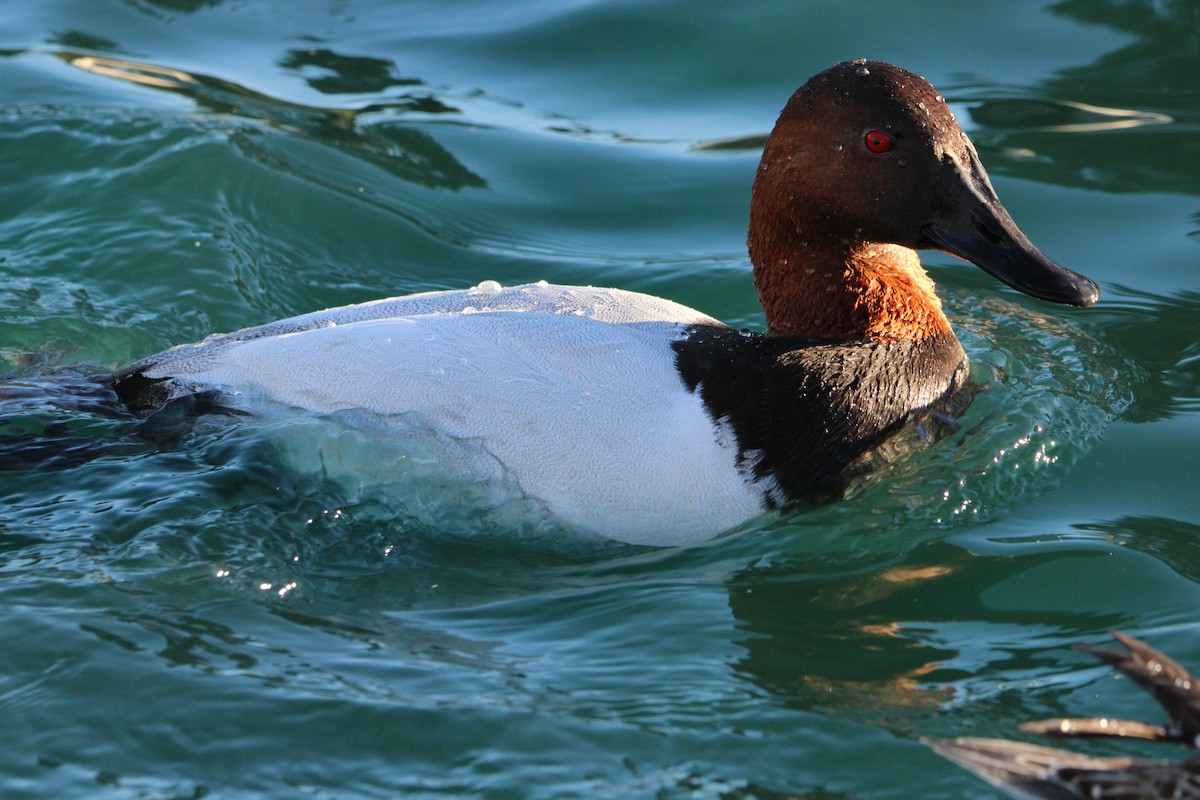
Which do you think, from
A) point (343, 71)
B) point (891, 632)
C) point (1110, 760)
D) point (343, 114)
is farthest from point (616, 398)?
point (343, 71)

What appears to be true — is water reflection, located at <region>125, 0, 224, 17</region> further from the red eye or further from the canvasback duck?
the red eye

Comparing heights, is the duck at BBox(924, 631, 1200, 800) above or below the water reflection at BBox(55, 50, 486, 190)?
below

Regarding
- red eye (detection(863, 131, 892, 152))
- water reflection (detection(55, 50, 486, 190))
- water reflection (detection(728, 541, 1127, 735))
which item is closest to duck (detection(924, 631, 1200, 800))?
water reflection (detection(728, 541, 1127, 735))

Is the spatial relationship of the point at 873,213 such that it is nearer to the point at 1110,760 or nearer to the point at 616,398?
the point at 616,398

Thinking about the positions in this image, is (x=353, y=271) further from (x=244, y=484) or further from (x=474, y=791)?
(x=474, y=791)

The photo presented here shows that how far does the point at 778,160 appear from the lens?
450 cm

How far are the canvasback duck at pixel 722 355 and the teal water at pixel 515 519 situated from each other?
18 cm

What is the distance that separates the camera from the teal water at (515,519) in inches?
130

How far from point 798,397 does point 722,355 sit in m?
0.25

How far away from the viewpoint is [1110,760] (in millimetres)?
2855

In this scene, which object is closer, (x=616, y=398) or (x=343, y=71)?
(x=616, y=398)

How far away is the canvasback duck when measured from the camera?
4031 millimetres

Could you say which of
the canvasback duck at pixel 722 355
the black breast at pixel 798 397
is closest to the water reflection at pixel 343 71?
the canvasback duck at pixel 722 355

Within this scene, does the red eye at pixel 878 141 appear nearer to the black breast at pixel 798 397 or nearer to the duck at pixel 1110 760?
the black breast at pixel 798 397
